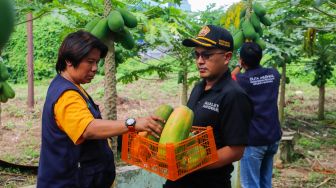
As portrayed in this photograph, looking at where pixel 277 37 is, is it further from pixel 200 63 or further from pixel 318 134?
pixel 200 63

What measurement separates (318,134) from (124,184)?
596cm

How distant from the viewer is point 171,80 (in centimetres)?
1568

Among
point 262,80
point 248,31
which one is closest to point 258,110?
point 262,80

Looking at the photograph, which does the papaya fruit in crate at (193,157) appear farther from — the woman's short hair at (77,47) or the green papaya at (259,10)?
the green papaya at (259,10)

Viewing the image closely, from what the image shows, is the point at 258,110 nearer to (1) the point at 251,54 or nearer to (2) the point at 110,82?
(1) the point at 251,54

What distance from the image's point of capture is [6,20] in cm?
17

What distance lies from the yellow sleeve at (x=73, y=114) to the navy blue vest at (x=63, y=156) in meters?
0.03

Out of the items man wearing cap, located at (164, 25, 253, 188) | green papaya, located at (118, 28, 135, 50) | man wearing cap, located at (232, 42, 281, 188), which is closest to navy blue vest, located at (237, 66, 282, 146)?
man wearing cap, located at (232, 42, 281, 188)

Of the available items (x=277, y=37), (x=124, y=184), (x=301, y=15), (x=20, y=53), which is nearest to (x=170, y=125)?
(x=124, y=184)

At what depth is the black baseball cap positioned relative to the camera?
2.12 metres

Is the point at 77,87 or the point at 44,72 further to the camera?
the point at 44,72

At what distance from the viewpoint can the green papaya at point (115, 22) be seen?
123 inches

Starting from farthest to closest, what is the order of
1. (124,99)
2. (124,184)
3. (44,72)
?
(44,72)
(124,99)
(124,184)

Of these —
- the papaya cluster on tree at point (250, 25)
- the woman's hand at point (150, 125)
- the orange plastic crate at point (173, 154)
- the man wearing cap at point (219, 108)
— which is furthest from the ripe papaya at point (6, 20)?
the papaya cluster on tree at point (250, 25)
